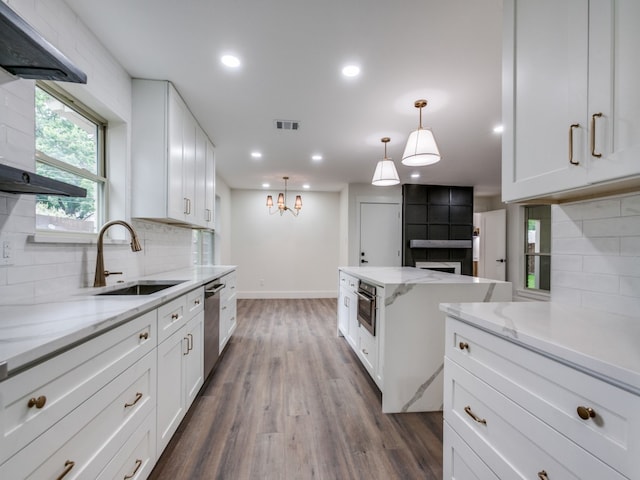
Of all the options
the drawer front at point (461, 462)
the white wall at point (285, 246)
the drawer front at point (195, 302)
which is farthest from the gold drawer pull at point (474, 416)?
the white wall at point (285, 246)

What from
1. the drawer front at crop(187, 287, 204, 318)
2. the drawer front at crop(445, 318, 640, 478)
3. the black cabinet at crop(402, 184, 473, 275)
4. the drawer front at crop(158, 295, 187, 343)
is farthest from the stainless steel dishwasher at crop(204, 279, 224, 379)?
the black cabinet at crop(402, 184, 473, 275)

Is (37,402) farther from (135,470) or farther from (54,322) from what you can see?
(135,470)

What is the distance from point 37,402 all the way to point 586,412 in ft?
4.56

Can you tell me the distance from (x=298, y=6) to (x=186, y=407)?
8.49 ft

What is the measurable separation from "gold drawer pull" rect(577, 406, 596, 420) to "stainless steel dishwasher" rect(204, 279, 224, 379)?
230 cm

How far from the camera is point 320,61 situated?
2141mm

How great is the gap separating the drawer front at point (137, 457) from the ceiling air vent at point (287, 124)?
2794 millimetres

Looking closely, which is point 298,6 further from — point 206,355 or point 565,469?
point 206,355

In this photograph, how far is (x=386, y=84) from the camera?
7.94 ft

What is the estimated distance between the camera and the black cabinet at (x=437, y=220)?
6.14 metres

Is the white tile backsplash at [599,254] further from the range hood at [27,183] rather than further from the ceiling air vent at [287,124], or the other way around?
the ceiling air vent at [287,124]

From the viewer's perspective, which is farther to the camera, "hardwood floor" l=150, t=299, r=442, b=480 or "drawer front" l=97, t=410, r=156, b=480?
"hardwood floor" l=150, t=299, r=442, b=480

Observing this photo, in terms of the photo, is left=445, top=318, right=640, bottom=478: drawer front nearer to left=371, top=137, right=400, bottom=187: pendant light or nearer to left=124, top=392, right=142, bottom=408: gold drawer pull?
left=124, top=392, right=142, bottom=408: gold drawer pull

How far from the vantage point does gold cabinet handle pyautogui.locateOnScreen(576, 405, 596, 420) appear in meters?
0.69
